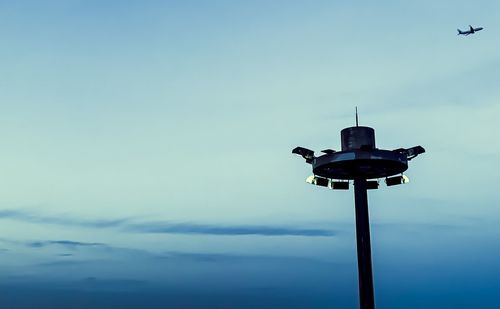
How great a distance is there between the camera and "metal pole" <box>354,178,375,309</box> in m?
30.3

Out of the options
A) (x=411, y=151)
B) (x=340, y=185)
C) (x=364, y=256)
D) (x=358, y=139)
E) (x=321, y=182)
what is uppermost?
(x=358, y=139)

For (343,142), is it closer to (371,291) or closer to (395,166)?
(395,166)

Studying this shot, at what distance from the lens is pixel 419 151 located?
97.8 ft

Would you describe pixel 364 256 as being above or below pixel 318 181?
below

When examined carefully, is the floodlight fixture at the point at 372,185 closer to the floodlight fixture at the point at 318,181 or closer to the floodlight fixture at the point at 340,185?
the floodlight fixture at the point at 340,185

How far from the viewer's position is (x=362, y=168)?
102ft

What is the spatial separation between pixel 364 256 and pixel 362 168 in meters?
4.58

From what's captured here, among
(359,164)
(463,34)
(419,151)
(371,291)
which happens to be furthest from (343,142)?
(463,34)

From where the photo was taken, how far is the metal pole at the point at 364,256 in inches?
1192

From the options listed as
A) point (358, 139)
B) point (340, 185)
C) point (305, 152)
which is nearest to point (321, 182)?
point (340, 185)

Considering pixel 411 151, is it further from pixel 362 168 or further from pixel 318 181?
pixel 318 181

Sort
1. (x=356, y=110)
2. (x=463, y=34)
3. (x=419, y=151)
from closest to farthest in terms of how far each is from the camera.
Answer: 1. (x=419, y=151)
2. (x=356, y=110)
3. (x=463, y=34)

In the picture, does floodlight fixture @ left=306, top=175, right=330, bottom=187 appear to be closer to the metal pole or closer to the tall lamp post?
the tall lamp post

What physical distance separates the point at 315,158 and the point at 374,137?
3.24 meters
